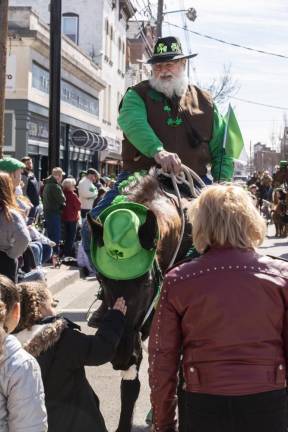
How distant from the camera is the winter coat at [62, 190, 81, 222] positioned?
13953 mm

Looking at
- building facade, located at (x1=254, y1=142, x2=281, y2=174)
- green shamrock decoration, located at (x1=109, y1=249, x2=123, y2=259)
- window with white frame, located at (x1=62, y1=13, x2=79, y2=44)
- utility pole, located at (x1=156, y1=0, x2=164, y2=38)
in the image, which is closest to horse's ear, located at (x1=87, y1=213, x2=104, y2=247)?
green shamrock decoration, located at (x1=109, y1=249, x2=123, y2=259)

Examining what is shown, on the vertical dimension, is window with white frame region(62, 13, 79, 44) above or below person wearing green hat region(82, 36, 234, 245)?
above

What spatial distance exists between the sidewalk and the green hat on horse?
6.67 metres

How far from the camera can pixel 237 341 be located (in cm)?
284

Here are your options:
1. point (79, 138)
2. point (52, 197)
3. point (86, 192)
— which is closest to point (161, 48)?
point (52, 197)

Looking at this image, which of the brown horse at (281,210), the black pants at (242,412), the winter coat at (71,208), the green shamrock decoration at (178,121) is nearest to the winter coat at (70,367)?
the black pants at (242,412)

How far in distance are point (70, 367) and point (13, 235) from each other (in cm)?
305

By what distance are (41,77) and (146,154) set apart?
19241mm

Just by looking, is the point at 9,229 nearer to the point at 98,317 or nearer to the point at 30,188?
the point at 98,317

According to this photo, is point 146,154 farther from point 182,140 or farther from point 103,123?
point 103,123

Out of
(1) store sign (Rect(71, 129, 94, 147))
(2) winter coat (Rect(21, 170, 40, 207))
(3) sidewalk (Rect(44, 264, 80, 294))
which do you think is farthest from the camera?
(1) store sign (Rect(71, 129, 94, 147))

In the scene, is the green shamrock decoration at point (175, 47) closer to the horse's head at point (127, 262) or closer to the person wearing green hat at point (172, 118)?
the person wearing green hat at point (172, 118)

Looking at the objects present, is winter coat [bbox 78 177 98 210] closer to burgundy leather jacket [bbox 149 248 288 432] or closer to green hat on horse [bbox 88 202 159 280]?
green hat on horse [bbox 88 202 159 280]

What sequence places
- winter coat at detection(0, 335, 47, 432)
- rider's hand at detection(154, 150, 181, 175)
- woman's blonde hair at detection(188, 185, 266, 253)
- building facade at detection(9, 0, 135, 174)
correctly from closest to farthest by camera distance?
winter coat at detection(0, 335, 47, 432), woman's blonde hair at detection(188, 185, 266, 253), rider's hand at detection(154, 150, 181, 175), building facade at detection(9, 0, 135, 174)
